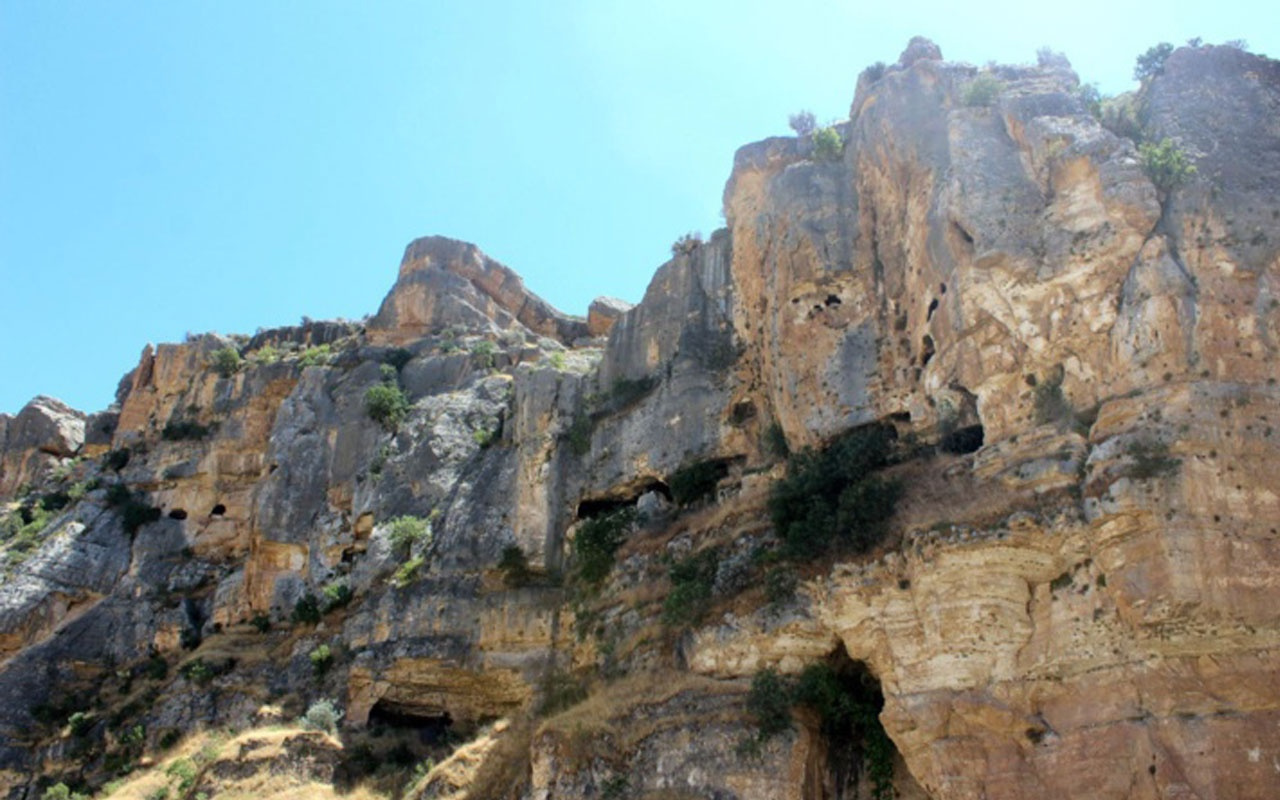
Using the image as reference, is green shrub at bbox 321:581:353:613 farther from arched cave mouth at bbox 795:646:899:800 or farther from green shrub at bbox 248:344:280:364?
arched cave mouth at bbox 795:646:899:800

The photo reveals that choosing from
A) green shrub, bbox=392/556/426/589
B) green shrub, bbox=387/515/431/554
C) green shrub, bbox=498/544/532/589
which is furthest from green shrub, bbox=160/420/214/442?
green shrub, bbox=498/544/532/589

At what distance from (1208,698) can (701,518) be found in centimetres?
1278

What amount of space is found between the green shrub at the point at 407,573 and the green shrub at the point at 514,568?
2507 millimetres

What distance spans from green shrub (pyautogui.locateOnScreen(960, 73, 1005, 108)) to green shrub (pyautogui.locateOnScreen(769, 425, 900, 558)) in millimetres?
7404

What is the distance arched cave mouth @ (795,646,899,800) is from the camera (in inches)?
848

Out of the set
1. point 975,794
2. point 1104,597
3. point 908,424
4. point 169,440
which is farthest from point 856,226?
point 169,440

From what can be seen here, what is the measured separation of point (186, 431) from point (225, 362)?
10.6 feet

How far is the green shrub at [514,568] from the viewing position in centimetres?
3112

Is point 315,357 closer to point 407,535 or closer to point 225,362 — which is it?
point 225,362

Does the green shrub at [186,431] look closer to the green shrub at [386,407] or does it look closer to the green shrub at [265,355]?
the green shrub at [265,355]

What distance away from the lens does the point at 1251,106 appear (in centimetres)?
2427

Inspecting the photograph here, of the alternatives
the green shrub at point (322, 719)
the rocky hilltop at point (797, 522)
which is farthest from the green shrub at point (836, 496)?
the green shrub at point (322, 719)

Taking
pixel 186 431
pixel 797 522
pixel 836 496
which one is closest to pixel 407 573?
pixel 797 522

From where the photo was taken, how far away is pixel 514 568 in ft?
102
